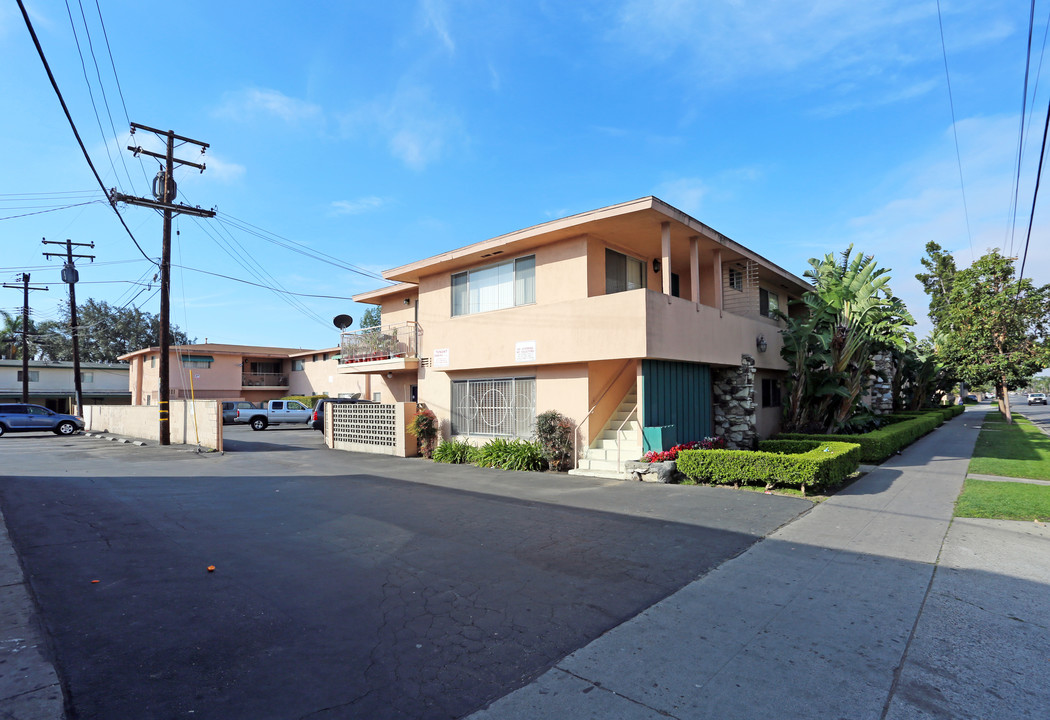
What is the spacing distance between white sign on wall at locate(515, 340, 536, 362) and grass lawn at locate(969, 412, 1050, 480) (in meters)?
10.6

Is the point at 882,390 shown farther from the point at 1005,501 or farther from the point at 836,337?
the point at 1005,501

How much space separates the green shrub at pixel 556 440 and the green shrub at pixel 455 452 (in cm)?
282

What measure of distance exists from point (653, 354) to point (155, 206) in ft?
62.7

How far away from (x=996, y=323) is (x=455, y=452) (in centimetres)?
2440

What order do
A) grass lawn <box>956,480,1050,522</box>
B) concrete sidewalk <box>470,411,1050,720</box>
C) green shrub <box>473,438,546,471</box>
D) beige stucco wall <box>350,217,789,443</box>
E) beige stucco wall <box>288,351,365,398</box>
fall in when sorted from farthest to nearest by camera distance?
beige stucco wall <box>288,351,365,398</box>, green shrub <box>473,438,546,471</box>, beige stucco wall <box>350,217,789,443</box>, grass lawn <box>956,480,1050,522</box>, concrete sidewalk <box>470,411,1050,720</box>

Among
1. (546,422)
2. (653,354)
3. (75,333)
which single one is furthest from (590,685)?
(75,333)

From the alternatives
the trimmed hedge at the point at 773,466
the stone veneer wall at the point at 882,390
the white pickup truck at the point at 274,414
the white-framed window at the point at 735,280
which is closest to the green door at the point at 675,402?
the trimmed hedge at the point at 773,466

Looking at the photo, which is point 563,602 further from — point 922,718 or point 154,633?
point 154,633

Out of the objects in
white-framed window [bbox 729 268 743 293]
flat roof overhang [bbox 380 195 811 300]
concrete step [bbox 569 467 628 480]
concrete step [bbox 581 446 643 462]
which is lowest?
concrete step [bbox 569 467 628 480]

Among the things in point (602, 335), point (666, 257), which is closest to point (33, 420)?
point (602, 335)

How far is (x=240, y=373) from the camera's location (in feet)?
141

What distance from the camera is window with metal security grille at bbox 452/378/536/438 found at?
586 inches

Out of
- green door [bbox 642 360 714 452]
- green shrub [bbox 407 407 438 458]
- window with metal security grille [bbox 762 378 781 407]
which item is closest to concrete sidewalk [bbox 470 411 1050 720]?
green door [bbox 642 360 714 452]

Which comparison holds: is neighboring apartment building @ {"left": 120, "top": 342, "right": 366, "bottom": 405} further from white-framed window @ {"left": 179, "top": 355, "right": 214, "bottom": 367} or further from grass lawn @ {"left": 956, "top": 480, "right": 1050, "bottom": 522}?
grass lawn @ {"left": 956, "top": 480, "right": 1050, "bottom": 522}
